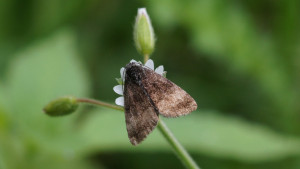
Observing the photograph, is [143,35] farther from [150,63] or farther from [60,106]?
[60,106]

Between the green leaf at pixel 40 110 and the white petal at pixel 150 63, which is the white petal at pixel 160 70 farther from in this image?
the green leaf at pixel 40 110

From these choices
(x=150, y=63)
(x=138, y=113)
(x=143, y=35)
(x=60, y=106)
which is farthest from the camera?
(x=143, y=35)

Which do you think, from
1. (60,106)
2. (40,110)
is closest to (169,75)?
(40,110)

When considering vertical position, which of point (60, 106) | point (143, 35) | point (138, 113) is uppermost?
point (143, 35)

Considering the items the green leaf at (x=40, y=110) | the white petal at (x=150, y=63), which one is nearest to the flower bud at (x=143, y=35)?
the white petal at (x=150, y=63)

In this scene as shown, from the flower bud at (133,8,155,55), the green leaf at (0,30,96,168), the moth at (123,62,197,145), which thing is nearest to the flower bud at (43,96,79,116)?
the moth at (123,62,197,145)

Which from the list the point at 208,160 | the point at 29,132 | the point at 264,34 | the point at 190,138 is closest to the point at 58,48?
the point at 29,132

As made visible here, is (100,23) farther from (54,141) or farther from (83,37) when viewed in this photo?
(54,141)
